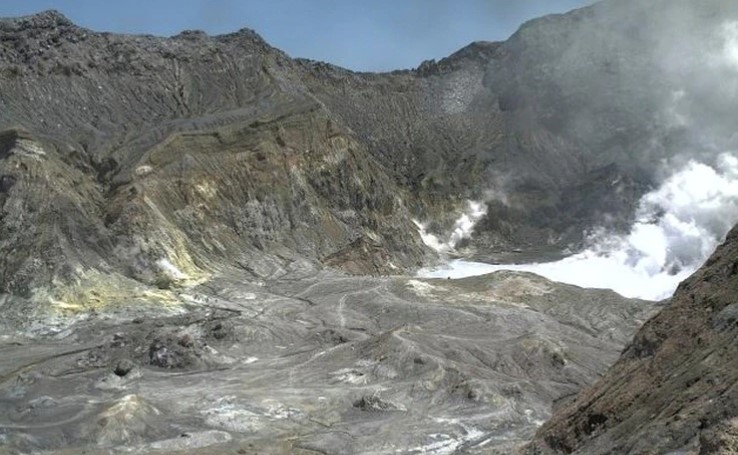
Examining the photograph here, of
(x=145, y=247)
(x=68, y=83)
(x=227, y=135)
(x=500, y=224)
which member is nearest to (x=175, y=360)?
(x=145, y=247)

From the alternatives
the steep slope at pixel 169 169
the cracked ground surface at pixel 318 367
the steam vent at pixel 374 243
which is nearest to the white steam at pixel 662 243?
the steam vent at pixel 374 243

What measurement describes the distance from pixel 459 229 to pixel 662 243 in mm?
26002

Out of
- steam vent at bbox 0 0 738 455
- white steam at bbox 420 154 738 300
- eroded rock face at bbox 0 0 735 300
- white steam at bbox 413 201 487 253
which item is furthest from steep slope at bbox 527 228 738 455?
white steam at bbox 413 201 487 253

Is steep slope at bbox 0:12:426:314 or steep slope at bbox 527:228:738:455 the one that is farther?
steep slope at bbox 0:12:426:314

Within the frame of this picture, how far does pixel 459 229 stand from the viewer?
12381cm

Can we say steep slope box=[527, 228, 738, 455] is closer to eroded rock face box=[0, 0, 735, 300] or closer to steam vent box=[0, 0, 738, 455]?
steam vent box=[0, 0, 738, 455]

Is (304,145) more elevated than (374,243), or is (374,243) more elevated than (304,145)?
(304,145)

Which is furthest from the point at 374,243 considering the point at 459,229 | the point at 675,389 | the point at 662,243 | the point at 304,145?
the point at 675,389

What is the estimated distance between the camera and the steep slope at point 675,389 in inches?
616

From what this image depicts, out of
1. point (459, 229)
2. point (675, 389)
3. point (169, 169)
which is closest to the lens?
point (675, 389)

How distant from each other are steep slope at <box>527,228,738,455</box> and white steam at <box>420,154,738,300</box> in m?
81.9

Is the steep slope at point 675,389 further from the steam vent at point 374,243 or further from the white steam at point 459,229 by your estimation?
the white steam at point 459,229

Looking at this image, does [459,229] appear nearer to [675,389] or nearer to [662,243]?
[662,243]

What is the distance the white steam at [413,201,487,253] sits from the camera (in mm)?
120000
